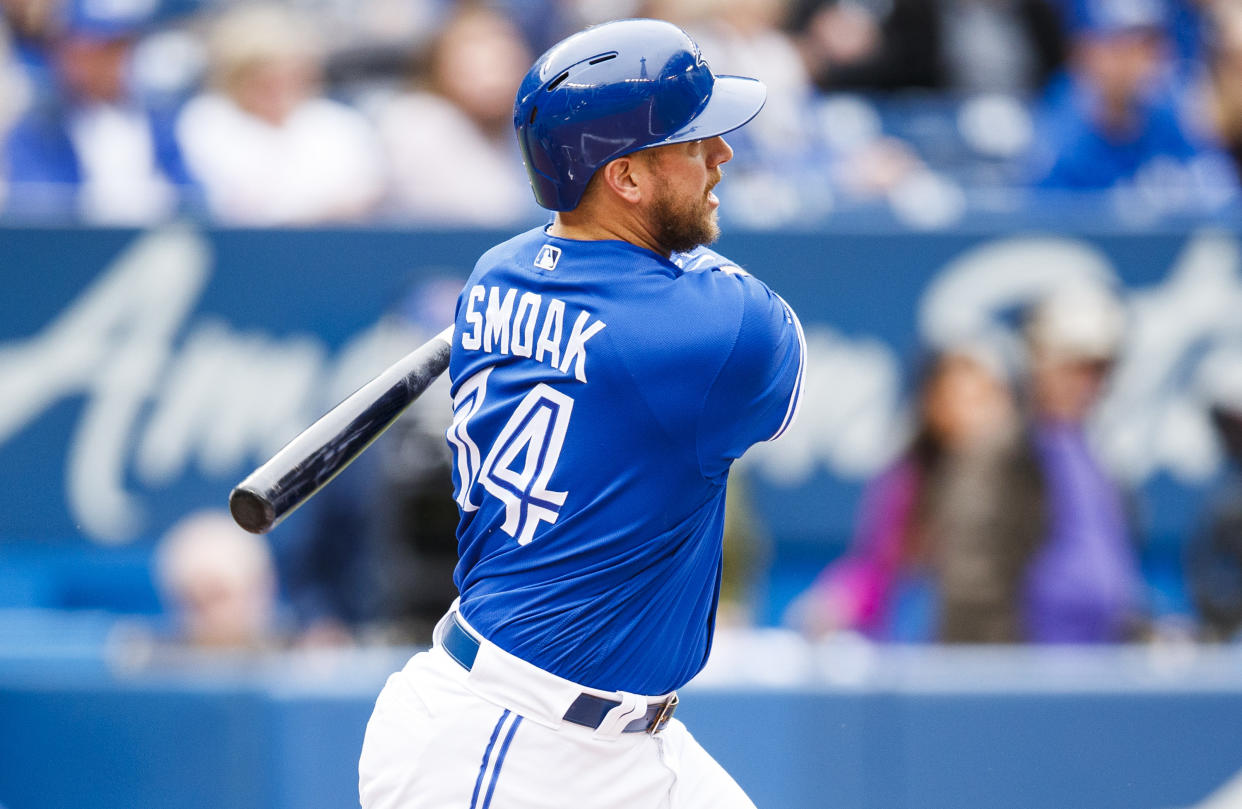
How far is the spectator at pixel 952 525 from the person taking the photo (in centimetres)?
512

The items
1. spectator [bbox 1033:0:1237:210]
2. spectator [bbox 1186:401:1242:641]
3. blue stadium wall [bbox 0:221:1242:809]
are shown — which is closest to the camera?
spectator [bbox 1186:401:1242:641]

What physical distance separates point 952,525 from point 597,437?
2.74m

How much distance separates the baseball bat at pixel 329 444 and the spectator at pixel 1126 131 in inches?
177

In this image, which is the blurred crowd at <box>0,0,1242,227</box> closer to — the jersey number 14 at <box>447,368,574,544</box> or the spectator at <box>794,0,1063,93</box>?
the spectator at <box>794,0,1063,93</box>

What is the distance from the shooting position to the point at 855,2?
8.53m

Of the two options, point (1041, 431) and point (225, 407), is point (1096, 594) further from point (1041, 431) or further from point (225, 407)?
point (225, 407)

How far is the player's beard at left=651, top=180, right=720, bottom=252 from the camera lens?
2760mm

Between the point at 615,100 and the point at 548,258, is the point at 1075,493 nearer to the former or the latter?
the point at 548,258

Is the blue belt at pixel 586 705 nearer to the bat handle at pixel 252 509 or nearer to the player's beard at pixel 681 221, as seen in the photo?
the bat handle at pixel 252 509

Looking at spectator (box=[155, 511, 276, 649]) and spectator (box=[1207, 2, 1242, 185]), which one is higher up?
spectator (box=[1207, 2, 1242, 185])

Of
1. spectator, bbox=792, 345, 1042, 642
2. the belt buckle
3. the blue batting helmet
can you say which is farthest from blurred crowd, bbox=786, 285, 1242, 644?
the blue batting helmet

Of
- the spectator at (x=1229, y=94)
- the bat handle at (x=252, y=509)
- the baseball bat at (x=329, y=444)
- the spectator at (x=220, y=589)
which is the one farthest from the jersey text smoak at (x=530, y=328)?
the spectator at (x=1229, y=94)

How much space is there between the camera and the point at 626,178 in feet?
9.02

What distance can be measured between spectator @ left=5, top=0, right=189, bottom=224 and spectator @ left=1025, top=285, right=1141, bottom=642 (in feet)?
11.1
